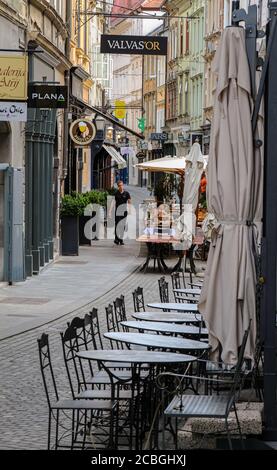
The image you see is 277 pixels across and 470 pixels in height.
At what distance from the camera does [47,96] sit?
2316 centimetres

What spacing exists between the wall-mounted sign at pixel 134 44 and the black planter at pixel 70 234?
6252 mm

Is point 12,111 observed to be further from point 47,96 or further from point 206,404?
point 206,404

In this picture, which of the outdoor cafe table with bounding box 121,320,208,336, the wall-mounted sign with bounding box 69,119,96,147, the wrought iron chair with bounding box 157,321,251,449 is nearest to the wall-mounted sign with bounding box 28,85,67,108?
the outdoor cafe table with bounding box 121,320,208,336

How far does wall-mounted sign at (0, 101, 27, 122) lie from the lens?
66.7 ft

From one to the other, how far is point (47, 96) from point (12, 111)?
284 cm

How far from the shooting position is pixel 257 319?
9477 millimetres

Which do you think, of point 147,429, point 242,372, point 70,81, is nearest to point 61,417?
point 147,429

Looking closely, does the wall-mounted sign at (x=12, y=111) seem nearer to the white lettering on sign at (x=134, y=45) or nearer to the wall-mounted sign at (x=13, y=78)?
the wall-mounted sign at (x=13, y=78)

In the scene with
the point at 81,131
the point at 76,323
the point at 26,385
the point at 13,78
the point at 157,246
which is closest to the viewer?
the point at 76,323

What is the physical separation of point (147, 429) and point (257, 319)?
136cm

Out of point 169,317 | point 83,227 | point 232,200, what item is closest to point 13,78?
point 169,317

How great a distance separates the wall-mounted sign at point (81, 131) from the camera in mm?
36656

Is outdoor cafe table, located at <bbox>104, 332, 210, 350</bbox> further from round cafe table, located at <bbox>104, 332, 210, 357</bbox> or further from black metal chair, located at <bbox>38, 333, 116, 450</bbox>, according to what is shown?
black metal chair, located at <bbox>38, 333, 116, 450</bbox>

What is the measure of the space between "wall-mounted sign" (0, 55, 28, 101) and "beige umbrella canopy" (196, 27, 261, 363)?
37.8 ft
